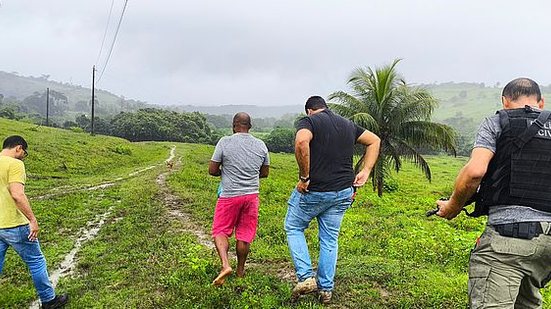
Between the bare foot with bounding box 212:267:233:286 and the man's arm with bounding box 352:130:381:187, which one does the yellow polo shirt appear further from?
the man's arm with bounding box 352:130:381:187

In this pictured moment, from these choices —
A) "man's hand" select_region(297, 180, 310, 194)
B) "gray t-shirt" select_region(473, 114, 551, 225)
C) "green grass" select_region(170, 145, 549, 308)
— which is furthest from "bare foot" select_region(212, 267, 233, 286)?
"gray t-shirt" select_region(473, 114, 551, 225)

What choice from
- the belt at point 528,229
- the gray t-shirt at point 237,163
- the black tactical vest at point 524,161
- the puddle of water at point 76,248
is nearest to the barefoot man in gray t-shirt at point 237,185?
the gray t-shirt at point 237,163

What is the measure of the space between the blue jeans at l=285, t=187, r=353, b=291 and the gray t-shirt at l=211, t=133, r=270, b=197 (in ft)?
2.69

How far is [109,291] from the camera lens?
620cm

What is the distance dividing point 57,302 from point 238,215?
8.89 feet

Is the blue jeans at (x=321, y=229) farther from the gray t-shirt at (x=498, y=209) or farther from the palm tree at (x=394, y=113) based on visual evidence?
the palm tree at (x=394, y=113)

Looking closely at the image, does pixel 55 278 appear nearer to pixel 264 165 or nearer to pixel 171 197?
pixel 264 165

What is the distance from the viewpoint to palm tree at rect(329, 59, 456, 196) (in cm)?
2158

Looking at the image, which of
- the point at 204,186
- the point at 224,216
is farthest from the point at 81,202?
the point at 224,216

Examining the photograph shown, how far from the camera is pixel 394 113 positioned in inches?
872

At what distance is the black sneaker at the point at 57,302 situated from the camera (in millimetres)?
5684

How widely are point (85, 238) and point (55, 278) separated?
278cm

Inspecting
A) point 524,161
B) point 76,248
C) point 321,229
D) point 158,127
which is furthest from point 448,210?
point 158,127

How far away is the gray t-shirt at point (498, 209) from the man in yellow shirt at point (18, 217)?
16.8 feet
